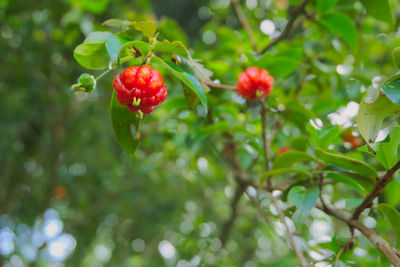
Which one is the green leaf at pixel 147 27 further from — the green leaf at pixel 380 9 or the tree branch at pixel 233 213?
the tree branch at pixel 233 213

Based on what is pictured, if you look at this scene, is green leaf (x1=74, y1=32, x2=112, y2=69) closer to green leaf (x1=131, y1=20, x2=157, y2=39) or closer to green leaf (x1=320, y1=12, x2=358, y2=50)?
green leaf (x1=131, y1=20, x2=157, y2=39)

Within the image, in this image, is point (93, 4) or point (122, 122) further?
point (93, 4)

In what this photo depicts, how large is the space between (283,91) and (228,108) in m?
0.40

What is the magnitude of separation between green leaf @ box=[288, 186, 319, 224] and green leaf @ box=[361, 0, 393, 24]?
30.2 inches

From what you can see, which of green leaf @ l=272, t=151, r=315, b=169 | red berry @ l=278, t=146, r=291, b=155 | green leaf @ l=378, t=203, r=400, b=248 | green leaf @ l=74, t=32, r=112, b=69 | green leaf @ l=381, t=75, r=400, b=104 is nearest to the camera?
green leaf @ l=381, t=75, r=400, b=104

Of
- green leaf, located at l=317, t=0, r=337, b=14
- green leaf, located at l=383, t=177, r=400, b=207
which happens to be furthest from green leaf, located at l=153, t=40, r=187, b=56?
green leaf, located at l=317, t=0, r=337, b=14

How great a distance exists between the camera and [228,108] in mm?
1385

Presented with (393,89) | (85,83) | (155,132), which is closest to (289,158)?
(393,89)

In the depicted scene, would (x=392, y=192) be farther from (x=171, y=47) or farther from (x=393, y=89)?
(x=171, y=47)

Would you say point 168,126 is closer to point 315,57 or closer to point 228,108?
point 228,108

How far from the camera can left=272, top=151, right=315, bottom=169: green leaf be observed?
0.99m

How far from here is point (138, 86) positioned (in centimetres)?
79

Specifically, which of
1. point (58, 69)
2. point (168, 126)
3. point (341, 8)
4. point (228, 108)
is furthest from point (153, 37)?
point (58, 69)

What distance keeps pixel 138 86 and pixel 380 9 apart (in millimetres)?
1020
